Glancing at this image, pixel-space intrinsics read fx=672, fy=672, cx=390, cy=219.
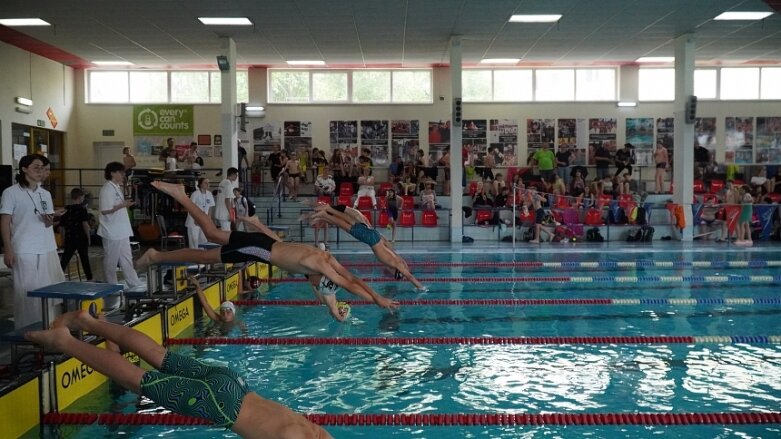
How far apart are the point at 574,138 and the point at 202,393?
18394 mm

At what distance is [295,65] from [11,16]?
7.77 m

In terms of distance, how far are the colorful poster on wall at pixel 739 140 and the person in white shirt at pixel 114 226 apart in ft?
58.9

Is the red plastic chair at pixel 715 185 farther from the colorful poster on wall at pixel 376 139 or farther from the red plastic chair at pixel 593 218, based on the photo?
the colorful poster on wall at pixel 376 139

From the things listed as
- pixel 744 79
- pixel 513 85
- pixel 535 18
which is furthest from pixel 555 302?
pixel 744 79

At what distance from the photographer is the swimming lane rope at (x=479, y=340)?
610cm

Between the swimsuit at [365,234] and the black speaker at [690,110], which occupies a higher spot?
the black speaker at [690,110]

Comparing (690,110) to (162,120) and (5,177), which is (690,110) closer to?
(5,177)

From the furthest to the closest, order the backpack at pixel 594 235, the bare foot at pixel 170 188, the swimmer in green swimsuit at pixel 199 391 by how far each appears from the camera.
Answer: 1. the backpack at pixel 594 235
2. the bare foot at pixel 170 188
3. the swimmer in green swimsuit at pixel 199 391

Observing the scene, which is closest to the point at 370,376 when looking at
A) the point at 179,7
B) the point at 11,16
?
the point at 179,7

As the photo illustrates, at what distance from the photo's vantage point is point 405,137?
19.7 m

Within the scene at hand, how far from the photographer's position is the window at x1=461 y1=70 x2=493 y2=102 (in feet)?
64.6

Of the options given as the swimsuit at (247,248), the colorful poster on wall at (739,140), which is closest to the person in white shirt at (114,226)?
the swimsuit at (247,248)

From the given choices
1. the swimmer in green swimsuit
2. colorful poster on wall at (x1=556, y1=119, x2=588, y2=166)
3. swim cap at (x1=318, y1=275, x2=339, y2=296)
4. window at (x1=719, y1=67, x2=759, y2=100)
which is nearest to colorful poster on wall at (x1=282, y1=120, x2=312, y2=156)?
colorful poster on wall at (x1=556, y1=119, x2=588, y2=166)

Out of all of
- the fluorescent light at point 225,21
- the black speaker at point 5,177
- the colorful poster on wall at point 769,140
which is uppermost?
the fluorescent light at point 225,21
